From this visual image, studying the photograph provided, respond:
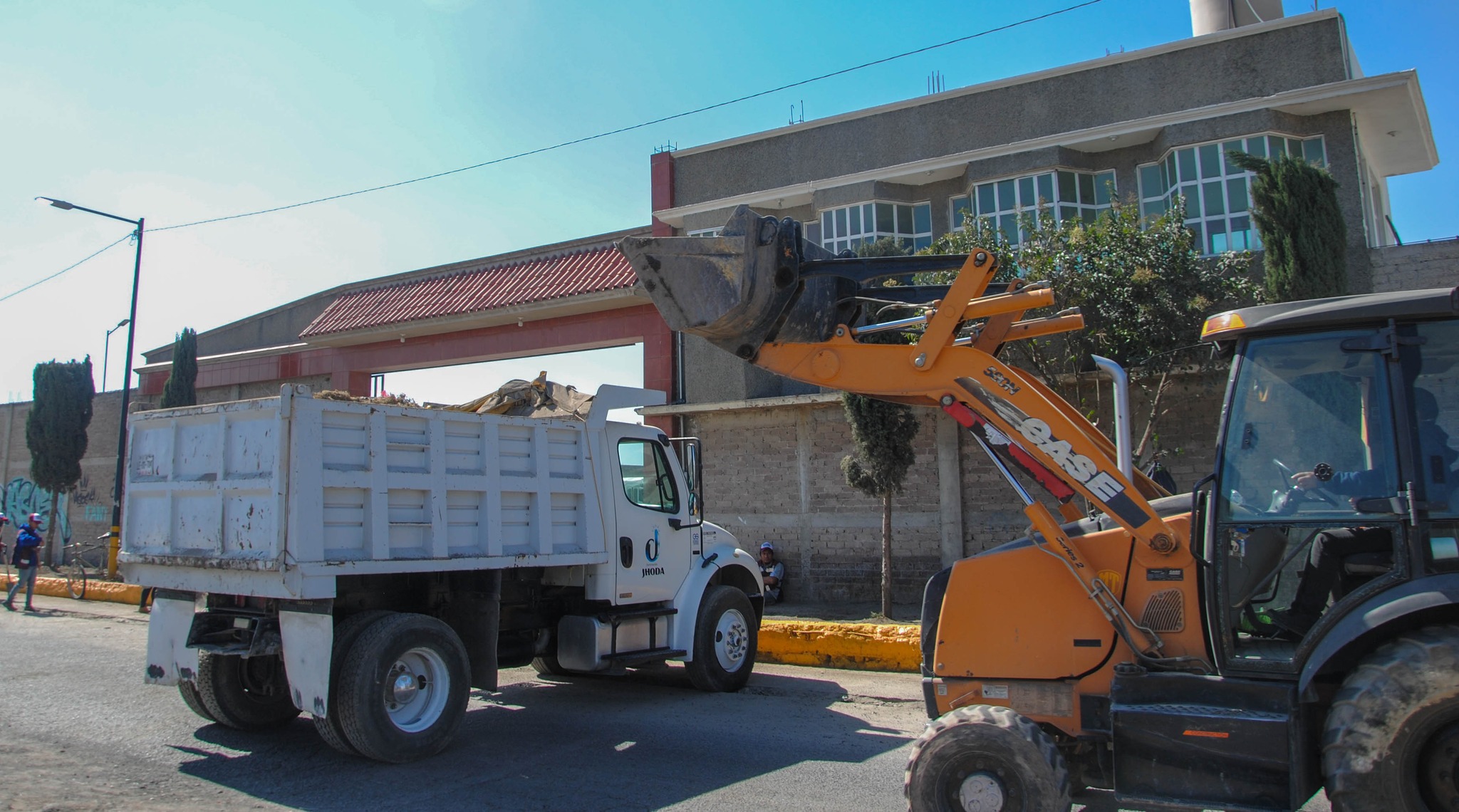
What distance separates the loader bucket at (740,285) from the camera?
5.21 m

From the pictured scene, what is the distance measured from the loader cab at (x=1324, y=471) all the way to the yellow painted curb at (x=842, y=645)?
5.55 m

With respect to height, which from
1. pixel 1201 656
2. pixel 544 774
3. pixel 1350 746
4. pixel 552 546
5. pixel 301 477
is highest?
pixel 301 477

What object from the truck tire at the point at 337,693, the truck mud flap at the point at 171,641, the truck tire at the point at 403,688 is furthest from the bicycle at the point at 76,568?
the truck tire at the point at 403,688

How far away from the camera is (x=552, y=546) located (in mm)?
7840

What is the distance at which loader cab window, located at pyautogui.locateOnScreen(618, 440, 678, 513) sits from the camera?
879 centimetres

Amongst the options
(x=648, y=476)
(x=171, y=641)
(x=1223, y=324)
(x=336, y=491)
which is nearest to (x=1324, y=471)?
(x=1223, y=324)

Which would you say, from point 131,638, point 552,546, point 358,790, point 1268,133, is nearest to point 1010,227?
point 1268,133

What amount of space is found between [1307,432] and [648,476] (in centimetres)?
591

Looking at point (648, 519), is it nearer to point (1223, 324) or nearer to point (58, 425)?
point (1223, 324)

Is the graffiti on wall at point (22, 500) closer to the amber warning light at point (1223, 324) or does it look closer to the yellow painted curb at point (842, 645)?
the yellow painted curb at point (842, 645)

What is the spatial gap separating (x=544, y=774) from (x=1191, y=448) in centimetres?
1122

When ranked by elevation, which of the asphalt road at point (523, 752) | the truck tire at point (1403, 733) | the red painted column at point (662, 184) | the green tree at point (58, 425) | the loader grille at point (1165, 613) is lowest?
the asphalt road at point (523, 752)

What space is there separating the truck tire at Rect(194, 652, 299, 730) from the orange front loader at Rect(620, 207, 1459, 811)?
15.1 feet

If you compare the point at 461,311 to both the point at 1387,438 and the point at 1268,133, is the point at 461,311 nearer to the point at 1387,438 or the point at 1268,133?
the point at 1268,133
